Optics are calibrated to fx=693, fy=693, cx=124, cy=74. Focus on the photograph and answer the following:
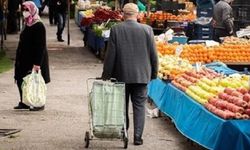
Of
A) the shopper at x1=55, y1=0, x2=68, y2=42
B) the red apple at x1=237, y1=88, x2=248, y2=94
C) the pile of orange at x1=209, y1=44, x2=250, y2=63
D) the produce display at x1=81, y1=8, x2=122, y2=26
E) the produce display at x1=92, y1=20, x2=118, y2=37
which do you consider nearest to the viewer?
the red apple at x1=237, y1=88, x2=248, y2=94

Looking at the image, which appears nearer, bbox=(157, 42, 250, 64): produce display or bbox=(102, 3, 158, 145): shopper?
bbox=(102, 3, 158, 145): shopper

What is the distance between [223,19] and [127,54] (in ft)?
30.3

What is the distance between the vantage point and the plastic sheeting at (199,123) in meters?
7.20

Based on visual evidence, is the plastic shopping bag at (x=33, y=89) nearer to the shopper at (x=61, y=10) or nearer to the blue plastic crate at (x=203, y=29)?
the blue plastic crate at (x=203, y=29)

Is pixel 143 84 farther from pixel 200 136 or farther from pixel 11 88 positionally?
pixel 11 88

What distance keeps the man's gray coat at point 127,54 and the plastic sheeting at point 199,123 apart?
2.67 ft

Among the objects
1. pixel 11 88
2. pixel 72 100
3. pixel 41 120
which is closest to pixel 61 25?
pixel 11 88

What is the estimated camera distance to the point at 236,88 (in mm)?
9250

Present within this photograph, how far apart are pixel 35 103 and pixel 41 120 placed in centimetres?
66

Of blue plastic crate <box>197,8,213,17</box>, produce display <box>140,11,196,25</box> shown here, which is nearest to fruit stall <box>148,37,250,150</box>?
produce display <box>140,11,196,25</box>

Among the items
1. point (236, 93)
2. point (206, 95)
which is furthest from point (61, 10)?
point (236, 93)

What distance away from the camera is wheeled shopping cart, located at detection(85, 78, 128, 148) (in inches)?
339

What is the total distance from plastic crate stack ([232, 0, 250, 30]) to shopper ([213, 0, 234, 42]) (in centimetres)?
266

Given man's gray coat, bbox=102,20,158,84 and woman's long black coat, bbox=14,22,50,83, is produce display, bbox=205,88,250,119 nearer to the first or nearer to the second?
man's gray coat, bbox=102,20,158,84
